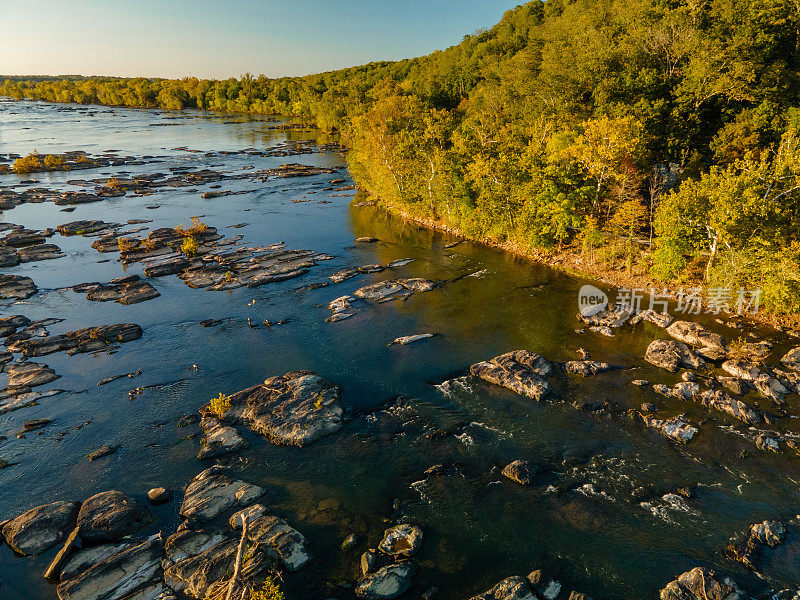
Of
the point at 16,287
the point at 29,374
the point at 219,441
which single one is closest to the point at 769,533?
the point at 219,441

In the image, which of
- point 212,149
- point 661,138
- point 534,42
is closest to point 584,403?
point 661,138

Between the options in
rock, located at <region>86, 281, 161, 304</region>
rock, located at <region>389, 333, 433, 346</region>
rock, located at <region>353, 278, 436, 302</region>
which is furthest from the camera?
rock, located at <region>86, 281, 161, 304</region>

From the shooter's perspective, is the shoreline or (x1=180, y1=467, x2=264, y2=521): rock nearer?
(x1=180, y1=467, x2=264, y2=521): rock

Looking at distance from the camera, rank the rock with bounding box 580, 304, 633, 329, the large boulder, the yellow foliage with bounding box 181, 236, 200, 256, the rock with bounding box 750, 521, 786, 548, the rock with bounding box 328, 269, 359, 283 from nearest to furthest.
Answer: the rock with bounding box 750, 521, 786, 548 < the large boulder < the rock with bounding box 580, 304, 633, 329 < the rock with bounding box 328, 269, 359, 283 < the yellow foliage with bounding box 181, 236, 200, 256

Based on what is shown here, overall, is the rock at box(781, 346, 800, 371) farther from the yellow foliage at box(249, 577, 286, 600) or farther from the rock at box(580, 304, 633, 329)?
the yellow foliage at box(249, 577, 286, 600)

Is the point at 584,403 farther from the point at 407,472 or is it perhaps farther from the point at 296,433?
the point at 296,433

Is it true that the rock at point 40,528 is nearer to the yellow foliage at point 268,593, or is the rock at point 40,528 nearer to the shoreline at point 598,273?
the yellow foliage at point 268,593

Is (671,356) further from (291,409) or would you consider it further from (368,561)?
(291,409)

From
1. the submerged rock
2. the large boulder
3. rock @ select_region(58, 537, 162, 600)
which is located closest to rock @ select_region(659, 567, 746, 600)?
the large boulder

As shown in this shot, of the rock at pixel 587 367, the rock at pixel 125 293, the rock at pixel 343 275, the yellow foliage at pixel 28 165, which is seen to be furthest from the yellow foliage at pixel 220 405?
the yellow foliage at pixel 28 165
